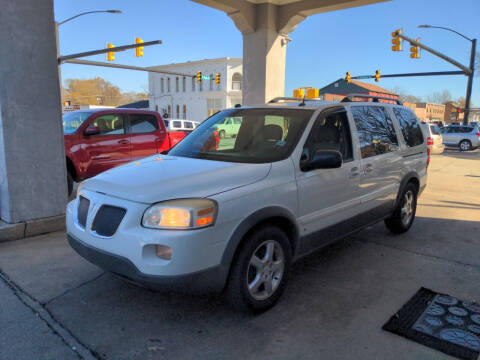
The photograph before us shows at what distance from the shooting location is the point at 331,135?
12.6ft

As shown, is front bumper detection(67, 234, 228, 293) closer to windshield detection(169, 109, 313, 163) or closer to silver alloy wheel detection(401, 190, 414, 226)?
windshield detection(169, 109, 313, 163)

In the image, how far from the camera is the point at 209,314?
3107 millimetres

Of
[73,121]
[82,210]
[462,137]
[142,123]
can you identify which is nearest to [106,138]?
[73,121]

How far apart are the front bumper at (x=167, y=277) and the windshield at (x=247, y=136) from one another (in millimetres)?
1085

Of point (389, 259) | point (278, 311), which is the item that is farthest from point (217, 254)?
point (389, 259)

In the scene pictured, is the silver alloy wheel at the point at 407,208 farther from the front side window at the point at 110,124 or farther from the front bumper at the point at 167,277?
the front side window at the point at 110,124

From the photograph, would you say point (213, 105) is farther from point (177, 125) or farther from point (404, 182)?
point (404, 182)

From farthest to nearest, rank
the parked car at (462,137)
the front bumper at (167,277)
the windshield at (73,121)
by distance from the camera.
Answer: the parked car at (462,137) < the windshield at (73,121) < the front bumper at (167,277)

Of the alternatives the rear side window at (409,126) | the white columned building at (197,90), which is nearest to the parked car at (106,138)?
the rear side window at (409,126)

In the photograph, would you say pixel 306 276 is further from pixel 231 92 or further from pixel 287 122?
pixel 231 92

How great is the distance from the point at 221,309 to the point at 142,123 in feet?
19.7

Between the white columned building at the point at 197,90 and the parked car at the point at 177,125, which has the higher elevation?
the white columned building at the point at 197,90

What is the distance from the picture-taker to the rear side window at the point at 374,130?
4164mm

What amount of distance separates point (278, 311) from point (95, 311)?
156 cm
